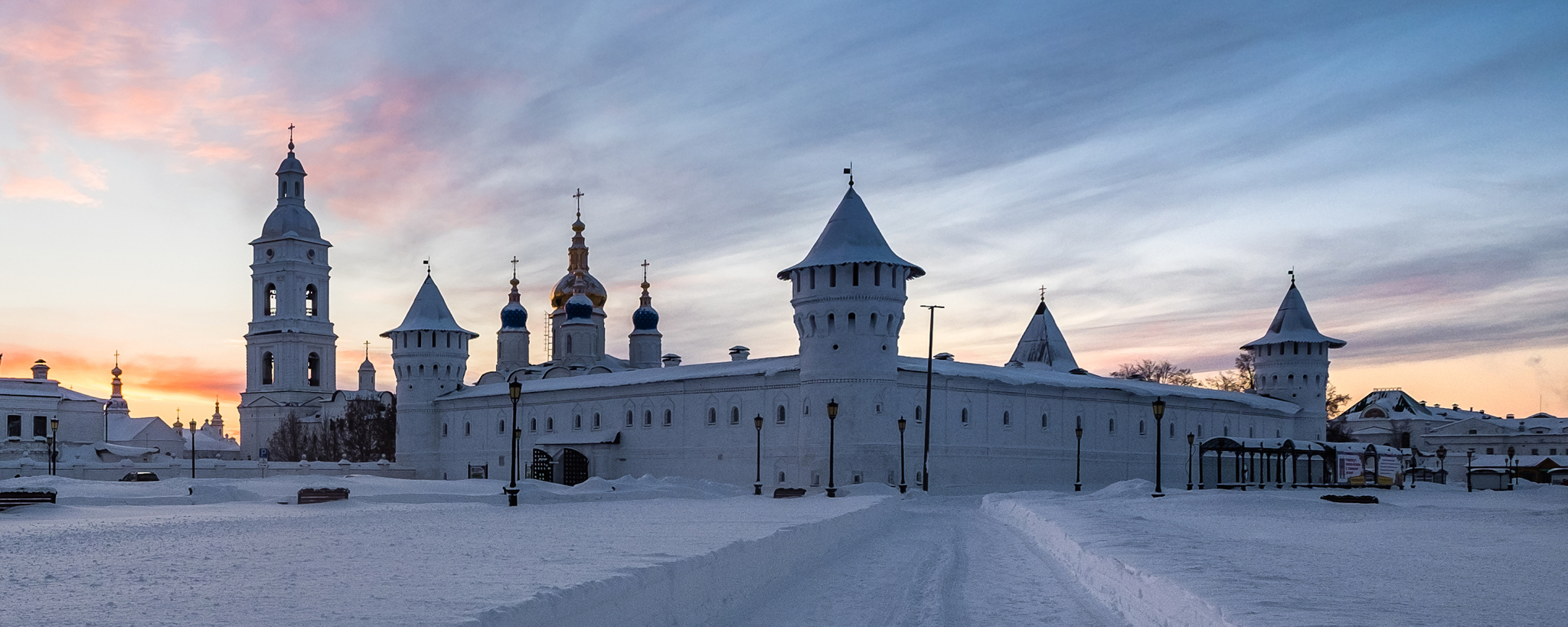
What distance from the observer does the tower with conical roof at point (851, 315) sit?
41.5 metres

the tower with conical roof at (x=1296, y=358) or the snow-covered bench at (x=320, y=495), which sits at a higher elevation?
the tower with conical roof at (x=1296, y=358)

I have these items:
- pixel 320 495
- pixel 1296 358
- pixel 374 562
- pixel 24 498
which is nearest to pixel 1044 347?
pixel 1296 358

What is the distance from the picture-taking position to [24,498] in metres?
22.4

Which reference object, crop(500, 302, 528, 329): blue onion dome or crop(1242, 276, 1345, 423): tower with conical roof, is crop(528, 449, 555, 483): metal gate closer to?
crop(500, 302, 528, 329): blue onion dome

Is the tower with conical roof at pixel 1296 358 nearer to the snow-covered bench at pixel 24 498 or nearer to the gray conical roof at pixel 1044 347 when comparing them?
the gray conical roof at pixel 1044 347

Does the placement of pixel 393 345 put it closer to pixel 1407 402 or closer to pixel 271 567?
pixel 271 567

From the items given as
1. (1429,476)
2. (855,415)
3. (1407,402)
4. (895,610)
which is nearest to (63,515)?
(895,610)

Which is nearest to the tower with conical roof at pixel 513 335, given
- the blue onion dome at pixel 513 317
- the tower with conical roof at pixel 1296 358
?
the blue onion dome at pixel 513 317

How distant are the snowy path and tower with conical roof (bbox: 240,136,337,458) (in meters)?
66.2

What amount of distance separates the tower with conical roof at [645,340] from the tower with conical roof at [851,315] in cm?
2666

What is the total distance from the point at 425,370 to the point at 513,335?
13.0m

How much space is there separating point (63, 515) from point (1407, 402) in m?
111

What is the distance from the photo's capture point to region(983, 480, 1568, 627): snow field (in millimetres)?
8352

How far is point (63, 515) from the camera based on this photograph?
20.6 meters
